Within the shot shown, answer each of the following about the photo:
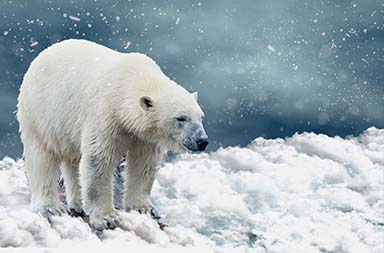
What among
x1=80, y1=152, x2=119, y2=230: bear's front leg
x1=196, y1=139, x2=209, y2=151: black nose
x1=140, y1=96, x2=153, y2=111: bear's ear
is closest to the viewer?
x1=196, y1=139, x2=209, y2=151: black nose

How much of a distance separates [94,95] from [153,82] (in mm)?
816

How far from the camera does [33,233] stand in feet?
25.2

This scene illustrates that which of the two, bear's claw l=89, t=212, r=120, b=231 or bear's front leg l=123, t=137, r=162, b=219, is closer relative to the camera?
bear's claw l=89, t=212, r=120, b=231

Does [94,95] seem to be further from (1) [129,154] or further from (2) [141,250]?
(2) [141,250]

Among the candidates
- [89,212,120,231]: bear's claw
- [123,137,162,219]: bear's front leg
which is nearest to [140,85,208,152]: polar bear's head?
[123,137,162,219]: bear's front leg

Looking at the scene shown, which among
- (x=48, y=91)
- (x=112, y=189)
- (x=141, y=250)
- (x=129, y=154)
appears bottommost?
(x=141, y=250)

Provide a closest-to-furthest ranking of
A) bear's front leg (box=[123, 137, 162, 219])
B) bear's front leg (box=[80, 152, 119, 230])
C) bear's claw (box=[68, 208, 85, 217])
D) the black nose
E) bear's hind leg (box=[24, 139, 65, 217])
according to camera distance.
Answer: the black nose, bear's front leg (box=[80, 152, 119, 230]), bear's front leg (box=[123, 137, 162, 219]), bear's hind leg (box=[24, 139, 65, 217]), bear's claw (box=[68, 208, 85, 217])

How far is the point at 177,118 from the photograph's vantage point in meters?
8.44

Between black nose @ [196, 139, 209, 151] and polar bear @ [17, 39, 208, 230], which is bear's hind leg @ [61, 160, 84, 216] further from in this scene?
black nose @ [196, 139, 209, 151]

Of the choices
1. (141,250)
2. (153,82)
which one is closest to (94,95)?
(153,82)

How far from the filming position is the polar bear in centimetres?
848

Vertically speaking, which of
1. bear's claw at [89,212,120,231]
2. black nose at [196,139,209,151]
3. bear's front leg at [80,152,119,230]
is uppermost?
black nose at [196,139,209,151]

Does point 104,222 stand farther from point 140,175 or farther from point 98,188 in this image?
point 140,175

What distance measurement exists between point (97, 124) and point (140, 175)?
1025mm
